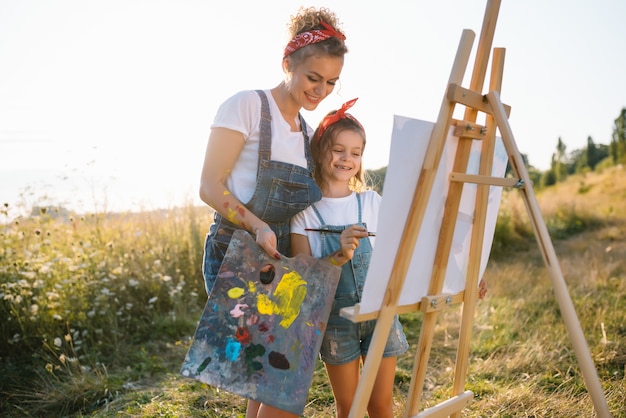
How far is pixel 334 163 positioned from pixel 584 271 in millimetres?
4216

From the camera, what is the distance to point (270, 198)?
202 centimetres

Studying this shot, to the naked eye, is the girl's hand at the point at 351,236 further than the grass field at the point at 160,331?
No

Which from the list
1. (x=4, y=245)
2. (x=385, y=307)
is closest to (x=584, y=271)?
(x=385, y=307)

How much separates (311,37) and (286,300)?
961 millimetres

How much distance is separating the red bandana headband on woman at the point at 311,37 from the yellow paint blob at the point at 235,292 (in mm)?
895

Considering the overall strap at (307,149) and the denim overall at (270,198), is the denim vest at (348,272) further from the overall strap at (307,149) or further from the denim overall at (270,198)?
the overall strap at (307,149)

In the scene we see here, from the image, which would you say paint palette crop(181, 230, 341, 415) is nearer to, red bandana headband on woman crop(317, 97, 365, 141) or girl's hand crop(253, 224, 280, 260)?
girl's hand crop(253, 224, 280, 260)

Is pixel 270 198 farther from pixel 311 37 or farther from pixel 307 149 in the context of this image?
pixel 311 37

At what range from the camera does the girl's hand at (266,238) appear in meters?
1.88

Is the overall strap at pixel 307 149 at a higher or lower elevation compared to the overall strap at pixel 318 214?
higher

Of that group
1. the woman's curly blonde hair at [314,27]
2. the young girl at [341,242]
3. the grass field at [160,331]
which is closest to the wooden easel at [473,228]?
the young girl at [341,242]

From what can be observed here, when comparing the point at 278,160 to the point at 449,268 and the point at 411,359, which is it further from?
the point at 411,359

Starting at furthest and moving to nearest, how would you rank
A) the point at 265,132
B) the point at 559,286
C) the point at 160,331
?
1. the point at 160,331
2. the point at 265,132
3. the point at 559,286

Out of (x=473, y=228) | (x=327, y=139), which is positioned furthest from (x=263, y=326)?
(x=473, y=228)
